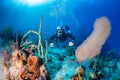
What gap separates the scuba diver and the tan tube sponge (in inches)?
10.1

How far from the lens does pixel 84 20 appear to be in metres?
5.11

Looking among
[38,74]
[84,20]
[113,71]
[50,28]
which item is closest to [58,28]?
[50,28]

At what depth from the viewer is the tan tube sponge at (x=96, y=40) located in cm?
498

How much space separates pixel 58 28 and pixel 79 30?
38cm

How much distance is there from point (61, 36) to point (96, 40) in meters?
0.64

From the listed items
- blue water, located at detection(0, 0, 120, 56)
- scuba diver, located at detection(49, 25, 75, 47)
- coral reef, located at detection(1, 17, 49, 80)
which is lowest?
coral reef, located at detection(1, 17, 49, 80)

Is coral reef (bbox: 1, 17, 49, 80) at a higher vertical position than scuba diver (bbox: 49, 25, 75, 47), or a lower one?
lower

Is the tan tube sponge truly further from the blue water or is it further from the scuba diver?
the scuba diver

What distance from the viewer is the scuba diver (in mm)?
5113

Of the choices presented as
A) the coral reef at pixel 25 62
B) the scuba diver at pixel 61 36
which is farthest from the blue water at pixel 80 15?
the coral reef at pixel 25 62

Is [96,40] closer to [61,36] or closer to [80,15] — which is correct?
[80,15]

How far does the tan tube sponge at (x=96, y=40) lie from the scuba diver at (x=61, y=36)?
257 mm

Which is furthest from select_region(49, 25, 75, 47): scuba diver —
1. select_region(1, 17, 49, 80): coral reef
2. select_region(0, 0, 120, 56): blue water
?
select_region(1, 17, 49, 80): coral reef

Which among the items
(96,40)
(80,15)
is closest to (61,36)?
(80,15)
